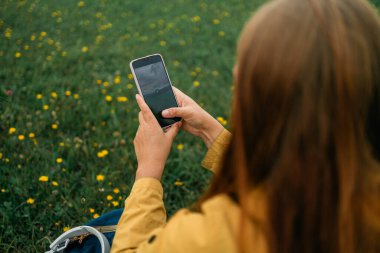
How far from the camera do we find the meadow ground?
2.31 meters

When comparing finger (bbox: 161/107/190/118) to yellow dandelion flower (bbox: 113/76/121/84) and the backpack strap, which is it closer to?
the backpack strap

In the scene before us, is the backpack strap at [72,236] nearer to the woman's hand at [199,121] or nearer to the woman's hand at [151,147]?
the woman's hand at [151,147]

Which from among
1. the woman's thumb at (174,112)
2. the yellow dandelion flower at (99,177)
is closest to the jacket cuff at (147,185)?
the woman's thumb at (174,112)

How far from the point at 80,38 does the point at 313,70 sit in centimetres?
384

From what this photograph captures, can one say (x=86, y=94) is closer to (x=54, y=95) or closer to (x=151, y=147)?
(x=54, y=95)

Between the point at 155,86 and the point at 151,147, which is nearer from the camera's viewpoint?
the point at 151,147

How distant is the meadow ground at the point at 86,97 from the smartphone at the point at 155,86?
81cm

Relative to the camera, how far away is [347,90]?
2.64 ft

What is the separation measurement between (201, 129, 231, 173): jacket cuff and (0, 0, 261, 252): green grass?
903mm

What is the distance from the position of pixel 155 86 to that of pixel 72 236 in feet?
2.31

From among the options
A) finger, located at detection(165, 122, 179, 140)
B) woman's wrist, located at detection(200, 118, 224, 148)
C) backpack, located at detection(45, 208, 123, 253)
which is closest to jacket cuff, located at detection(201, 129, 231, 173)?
woman's wrist, located at detection(200, 118, 224, 148)

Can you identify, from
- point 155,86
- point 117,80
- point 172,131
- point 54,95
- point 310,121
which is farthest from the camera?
point 117,80

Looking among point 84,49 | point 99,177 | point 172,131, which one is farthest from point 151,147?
point 84,49

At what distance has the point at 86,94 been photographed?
3.30 m
